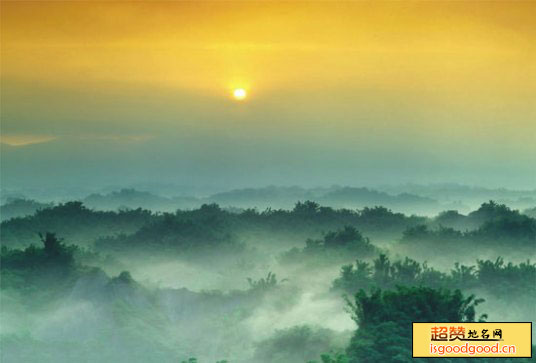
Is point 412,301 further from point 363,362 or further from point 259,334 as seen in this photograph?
point 259,334

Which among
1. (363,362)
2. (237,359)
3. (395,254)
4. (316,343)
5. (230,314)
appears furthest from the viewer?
(395,254)

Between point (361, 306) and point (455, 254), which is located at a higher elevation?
point (455, 254)

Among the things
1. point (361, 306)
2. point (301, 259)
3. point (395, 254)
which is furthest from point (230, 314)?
point (361, 306)

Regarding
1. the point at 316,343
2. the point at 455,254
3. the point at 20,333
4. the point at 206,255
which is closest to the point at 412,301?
the point at 316,343

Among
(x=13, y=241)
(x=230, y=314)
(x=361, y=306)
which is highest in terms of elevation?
(x=13, y=241)

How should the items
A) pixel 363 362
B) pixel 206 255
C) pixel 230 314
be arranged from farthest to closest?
pixel 206 255 < pixel 230 314 < pixel 363 362

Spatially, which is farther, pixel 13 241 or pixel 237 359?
pixel 13 241

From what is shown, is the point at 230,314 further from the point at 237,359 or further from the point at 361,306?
the point at 361,306
